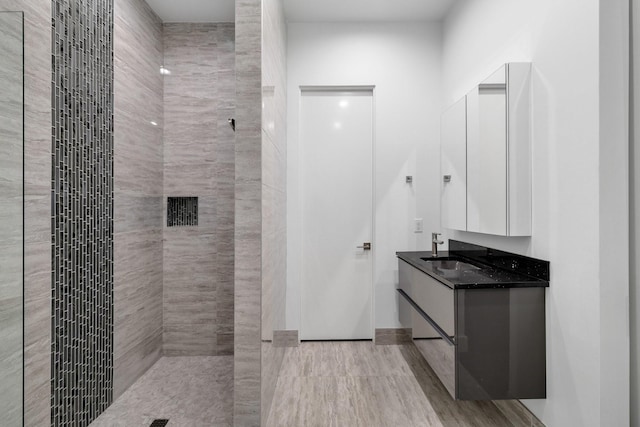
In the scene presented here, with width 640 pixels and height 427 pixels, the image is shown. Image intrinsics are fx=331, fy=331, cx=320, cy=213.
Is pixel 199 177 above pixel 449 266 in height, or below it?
above

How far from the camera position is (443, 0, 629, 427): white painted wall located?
1425 millimetres

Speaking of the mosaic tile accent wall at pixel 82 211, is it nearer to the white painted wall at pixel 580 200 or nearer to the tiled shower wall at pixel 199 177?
the tiled shower wall at pixel 199 177

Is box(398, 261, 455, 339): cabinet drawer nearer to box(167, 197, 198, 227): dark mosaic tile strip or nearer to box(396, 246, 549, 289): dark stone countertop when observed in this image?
box(396, 246, 549, 289): dark stone countertop

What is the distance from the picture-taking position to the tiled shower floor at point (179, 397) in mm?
2025

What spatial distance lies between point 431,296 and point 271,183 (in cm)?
130

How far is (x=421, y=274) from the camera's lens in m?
2.37

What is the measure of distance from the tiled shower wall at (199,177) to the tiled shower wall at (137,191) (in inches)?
3.8

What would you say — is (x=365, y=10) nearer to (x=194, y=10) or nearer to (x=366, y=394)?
(x=194, y=10)

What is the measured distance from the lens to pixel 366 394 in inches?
89.7

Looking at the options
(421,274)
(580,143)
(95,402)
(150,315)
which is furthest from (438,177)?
(95,402)

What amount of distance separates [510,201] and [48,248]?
2365 mm

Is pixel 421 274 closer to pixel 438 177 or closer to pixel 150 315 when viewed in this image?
pixel 438 177

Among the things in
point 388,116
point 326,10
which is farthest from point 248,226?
point 326,10

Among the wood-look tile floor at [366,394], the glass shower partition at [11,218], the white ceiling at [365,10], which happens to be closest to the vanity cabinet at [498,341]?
A: the wood-look tile floor at [366,394]
